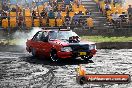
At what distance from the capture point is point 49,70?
1411cm

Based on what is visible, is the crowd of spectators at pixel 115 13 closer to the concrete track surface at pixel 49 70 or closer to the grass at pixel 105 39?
the grass at pixel 105 39

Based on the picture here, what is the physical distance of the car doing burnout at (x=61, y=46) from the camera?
16.4 metres

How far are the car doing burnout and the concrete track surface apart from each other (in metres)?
0.34

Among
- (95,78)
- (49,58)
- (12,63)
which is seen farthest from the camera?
(49,58)

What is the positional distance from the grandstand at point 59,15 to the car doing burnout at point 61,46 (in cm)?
912

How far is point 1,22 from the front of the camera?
27.5m

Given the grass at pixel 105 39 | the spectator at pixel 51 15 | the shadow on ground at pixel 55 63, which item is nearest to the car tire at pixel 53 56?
the shadow on ground at pixel 55 63

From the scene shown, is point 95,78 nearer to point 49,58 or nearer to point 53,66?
point 53,66

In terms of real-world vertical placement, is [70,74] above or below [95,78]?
below

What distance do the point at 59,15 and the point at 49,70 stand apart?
47.7 ft

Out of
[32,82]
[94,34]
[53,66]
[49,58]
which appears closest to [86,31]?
[94,34]

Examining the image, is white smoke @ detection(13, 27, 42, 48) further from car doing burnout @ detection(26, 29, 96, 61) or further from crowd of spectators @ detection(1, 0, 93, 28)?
car doing burnout @ detection(26, 29, 96, 61)

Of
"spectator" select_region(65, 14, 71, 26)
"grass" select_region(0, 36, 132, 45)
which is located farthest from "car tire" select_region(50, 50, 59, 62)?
"spectator" select_region(65, 14, 71, 26)

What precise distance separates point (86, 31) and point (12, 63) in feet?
38.2
